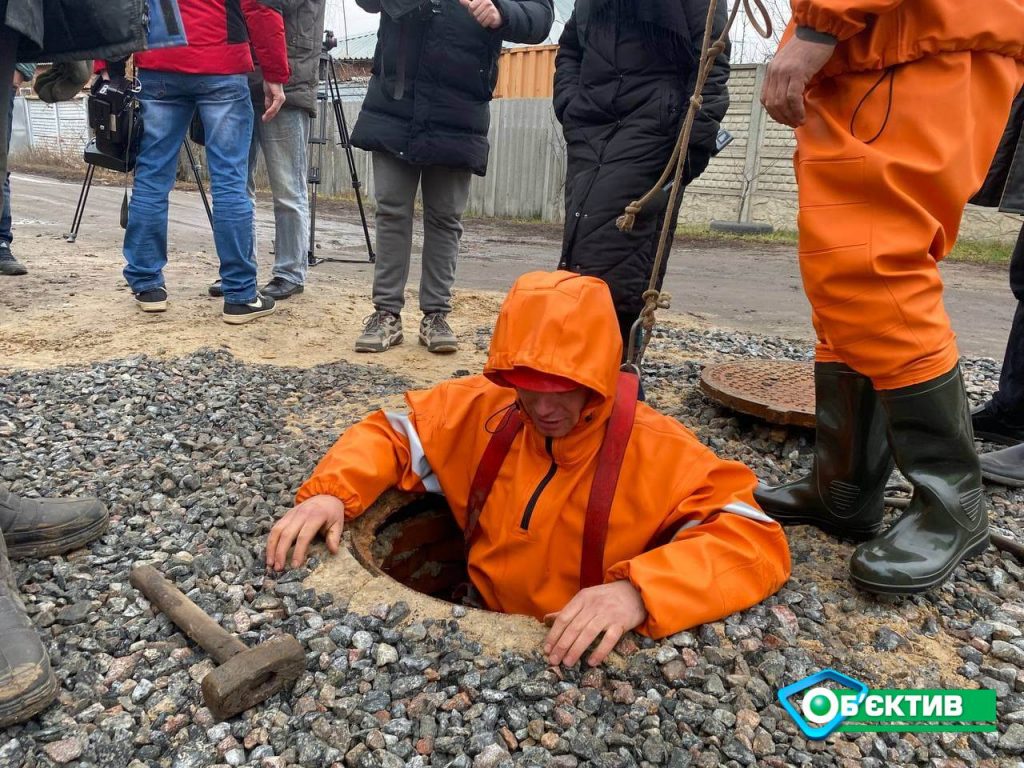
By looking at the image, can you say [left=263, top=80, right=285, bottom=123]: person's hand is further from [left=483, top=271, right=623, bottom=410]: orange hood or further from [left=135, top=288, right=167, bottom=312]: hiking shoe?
[left=483, top=271, right=623, bottom=410]: orange hood

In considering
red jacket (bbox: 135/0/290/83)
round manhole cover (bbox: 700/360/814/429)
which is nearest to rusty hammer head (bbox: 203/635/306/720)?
round manhole cover (bbox: 700/360/814/429)

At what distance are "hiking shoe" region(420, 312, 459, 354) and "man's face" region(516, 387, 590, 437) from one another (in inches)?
89.7

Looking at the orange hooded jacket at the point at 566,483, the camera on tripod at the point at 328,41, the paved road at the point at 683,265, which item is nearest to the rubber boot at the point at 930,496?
the orange hooded jacket at the point at 566,483

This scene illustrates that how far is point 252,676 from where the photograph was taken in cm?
162

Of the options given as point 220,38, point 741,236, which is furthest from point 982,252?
point 220,38

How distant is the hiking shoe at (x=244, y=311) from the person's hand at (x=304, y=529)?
9.41 ft

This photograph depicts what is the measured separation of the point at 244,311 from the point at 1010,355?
4.03 m

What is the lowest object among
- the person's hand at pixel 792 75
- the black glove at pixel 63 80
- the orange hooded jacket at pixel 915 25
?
the black glove at pixel 63 80

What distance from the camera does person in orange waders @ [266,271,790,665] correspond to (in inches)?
73.5

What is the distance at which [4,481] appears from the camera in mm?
2645

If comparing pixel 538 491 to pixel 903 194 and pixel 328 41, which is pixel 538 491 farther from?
pixel 328 41

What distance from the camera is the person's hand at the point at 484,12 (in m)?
3.81

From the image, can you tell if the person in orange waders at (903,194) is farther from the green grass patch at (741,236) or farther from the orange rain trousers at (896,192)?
the green grass patch at (741,236)

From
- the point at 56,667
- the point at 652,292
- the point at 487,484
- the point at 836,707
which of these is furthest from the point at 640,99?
the point at 56,667
